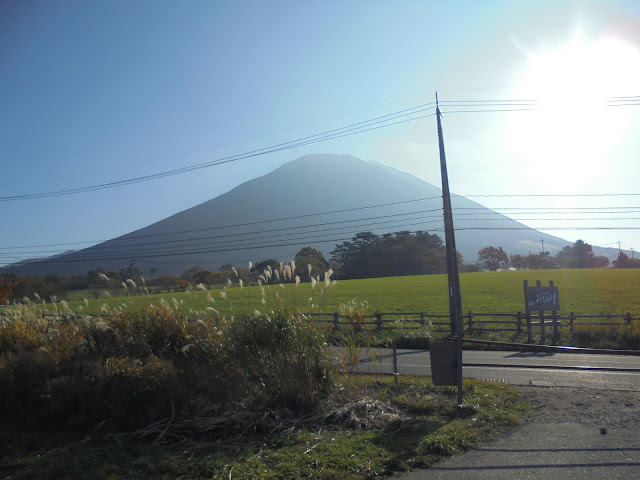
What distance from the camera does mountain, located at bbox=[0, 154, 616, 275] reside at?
56.1 meters

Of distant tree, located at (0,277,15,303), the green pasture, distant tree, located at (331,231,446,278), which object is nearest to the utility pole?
the green pasture

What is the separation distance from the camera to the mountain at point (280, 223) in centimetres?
5609

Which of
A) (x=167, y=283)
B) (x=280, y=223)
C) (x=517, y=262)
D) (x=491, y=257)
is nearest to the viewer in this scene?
(x=167, y=283)

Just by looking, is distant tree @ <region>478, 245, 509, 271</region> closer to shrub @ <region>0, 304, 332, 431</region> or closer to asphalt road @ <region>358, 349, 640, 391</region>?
asphalt road @ <region>358, 349, 640, 391</region>

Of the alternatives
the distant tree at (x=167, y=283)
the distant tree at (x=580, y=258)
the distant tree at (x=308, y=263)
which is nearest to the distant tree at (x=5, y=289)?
the distant tree at (x=167, y=283)

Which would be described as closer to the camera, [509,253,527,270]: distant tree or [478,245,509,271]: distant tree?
[478,245,509,271]: distant tree

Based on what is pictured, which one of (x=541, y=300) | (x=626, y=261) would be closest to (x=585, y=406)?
(x=541, y=300)

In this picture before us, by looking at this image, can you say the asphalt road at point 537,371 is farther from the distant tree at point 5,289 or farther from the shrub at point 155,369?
the distant tree at point 5,289

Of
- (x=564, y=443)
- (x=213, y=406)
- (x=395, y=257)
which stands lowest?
(x=564, y=443)

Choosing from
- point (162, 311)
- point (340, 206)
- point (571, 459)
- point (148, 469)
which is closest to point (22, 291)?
point (162, 311)

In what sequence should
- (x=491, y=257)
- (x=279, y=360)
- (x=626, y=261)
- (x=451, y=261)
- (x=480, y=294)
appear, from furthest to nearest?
1. (x=491, y=257)
2. (x=626, y=261)
3. (x=480, y=294)
4. (x=451, y=261)
5. (x=279, y=360)

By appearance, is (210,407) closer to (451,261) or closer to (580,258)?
(451,261)

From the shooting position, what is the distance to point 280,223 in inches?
3632

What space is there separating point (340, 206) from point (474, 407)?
12463 centimetres
